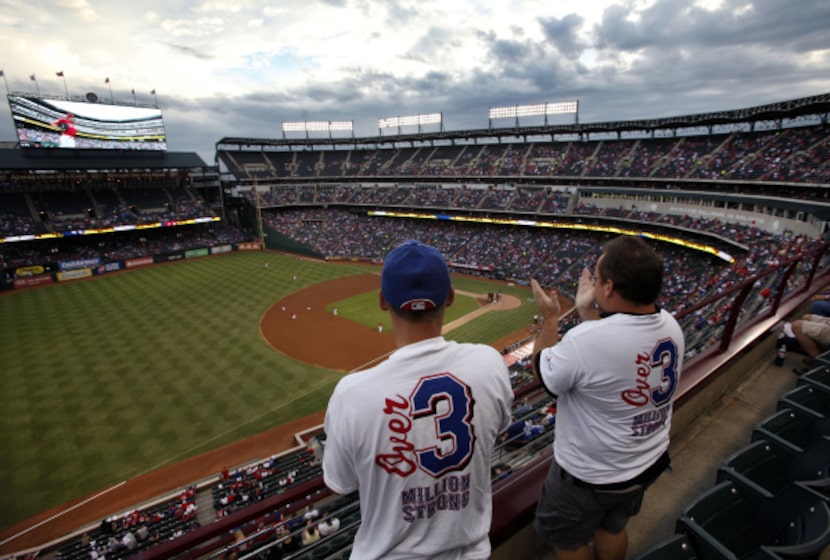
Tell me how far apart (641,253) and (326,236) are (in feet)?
198

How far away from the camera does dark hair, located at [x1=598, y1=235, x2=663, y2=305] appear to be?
264cm

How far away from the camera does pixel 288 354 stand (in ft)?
88.0

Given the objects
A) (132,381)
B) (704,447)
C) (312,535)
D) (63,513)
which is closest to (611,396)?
(704,447)

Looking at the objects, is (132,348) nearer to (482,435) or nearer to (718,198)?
(482,435)

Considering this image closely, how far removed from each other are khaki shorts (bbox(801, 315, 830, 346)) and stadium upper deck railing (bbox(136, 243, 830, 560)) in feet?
1.32

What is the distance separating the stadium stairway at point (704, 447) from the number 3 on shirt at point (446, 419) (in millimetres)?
1944

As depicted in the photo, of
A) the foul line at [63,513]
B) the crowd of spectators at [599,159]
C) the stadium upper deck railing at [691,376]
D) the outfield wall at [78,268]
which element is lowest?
the foul line at [63,513]

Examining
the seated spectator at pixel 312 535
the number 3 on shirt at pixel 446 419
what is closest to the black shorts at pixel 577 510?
the number 3 on shirt at pixel 446 419

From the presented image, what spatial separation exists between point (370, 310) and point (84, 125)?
1919 inches

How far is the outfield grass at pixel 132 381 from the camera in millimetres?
17094

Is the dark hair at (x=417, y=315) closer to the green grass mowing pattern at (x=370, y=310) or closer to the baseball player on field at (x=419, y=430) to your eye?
the baseball player on field at (x=419, y=430)

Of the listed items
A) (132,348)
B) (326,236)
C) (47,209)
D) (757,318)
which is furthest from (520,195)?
(47,209)

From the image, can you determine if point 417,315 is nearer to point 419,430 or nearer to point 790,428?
point 419,430

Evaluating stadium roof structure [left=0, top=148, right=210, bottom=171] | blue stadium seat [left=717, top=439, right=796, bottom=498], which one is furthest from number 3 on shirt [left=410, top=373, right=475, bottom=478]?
stadium roof structure [left=0, top=148, right=210, bottom=171]
